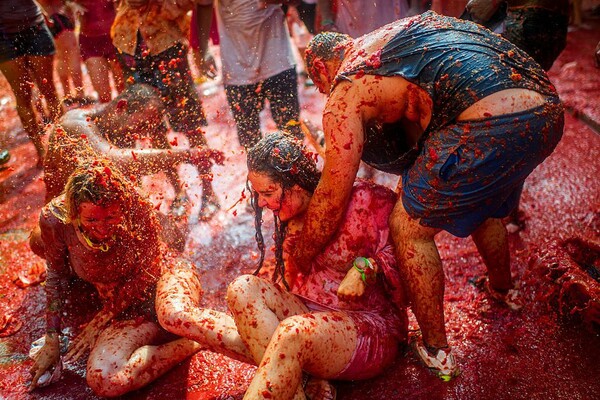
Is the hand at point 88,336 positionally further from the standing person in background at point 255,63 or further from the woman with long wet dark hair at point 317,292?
the standing person in background at point 255,63

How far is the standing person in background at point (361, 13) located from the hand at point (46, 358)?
12.2 feet

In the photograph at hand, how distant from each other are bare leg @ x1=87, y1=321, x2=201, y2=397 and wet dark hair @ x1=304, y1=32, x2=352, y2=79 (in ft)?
6.31

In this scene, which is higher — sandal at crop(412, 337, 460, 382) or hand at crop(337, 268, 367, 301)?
hand at crop(337, 268, 367, 301)

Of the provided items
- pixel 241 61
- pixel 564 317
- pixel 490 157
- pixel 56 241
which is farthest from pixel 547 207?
pixel 56 241

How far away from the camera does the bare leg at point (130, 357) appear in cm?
301

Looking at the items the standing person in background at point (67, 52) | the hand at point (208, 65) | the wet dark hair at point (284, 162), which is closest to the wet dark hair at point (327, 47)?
the wet dark hair at point (284, 162)

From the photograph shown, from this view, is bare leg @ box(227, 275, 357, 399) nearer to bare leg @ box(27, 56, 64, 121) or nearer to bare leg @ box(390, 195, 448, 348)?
bare leg @ box(390, 195, 448, 348)

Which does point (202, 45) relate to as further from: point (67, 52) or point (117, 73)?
point (67, 52)

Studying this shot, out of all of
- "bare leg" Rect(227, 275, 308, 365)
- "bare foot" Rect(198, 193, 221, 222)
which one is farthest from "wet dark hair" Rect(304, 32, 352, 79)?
"bare foot" Rect(198, 193, 221, 222)

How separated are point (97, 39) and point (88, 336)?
12.3 feet

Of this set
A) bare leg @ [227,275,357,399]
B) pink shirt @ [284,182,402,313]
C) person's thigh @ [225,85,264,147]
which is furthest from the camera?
person's thigh @ [225,85,264,147]

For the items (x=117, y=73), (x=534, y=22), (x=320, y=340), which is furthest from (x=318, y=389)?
(x=117, y=73)

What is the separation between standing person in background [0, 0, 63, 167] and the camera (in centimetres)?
544

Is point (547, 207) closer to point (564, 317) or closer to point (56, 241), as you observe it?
point (564, 317)
